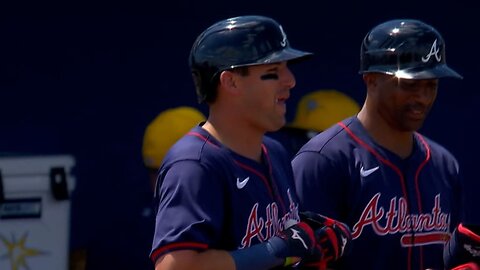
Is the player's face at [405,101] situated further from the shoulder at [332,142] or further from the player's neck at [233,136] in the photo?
the player's neck at [233,136]

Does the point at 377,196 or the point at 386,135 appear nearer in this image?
the point at 377,196

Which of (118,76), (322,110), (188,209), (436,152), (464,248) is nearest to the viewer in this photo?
(188,209)

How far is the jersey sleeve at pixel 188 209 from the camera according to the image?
2.66 meters

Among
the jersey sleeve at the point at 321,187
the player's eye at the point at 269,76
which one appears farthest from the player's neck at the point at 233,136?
the jersey sleeve at the point at 321,187

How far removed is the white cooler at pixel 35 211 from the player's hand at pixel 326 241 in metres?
1.96

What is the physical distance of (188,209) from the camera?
8.77 feet

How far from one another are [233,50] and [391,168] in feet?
2.28

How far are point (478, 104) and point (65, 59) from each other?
1652mm

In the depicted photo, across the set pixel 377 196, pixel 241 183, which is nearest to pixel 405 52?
pixel 377 196

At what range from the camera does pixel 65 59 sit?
4.73 m

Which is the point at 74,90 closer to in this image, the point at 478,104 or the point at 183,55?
the point at 183,55

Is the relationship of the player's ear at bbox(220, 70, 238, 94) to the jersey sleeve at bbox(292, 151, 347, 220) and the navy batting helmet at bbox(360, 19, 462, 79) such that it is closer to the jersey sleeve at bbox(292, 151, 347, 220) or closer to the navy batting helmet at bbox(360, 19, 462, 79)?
the jersey sleeve at bbox(292, 151, 347, 220)

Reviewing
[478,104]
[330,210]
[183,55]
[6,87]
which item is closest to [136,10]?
[183,55]

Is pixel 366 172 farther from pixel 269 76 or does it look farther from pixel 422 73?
pixel 269 76
